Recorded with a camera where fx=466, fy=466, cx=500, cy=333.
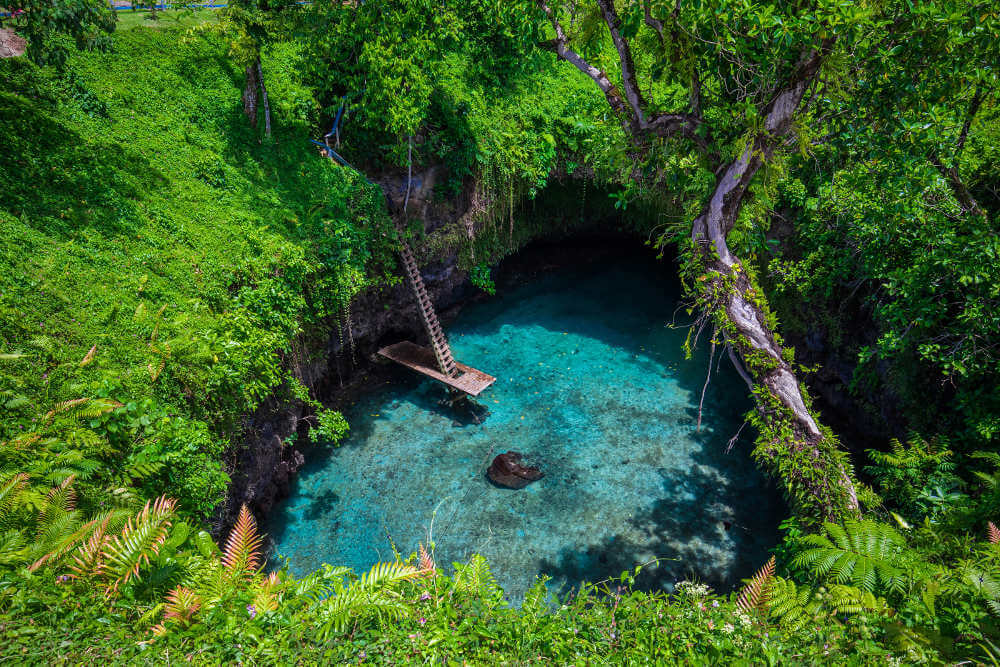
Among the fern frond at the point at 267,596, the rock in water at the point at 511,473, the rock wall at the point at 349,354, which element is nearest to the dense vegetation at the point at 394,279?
the fern frond at the point at 267,596

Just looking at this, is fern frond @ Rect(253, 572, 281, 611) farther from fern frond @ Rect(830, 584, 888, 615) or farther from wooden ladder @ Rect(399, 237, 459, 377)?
wooden ladder @ Rect(399, 237, 459, 377)

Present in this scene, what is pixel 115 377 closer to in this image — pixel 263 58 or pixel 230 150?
pixel 230 150

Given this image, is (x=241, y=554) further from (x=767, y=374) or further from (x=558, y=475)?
(x=767, y=374)

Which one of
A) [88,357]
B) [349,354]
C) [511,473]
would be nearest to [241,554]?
[88,357]

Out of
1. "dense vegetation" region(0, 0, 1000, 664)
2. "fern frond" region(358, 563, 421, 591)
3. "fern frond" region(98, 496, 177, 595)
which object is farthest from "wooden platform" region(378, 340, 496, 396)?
"fern frond" region(98, 496, 177, 595)

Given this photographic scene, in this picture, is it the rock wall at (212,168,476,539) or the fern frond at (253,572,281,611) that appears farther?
the rock wall at (212,168,476,539)

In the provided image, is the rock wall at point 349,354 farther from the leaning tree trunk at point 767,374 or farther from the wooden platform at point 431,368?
the leaning tree trunk at point 767,374
